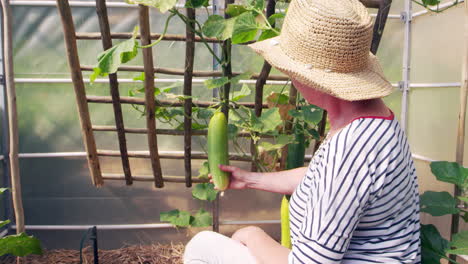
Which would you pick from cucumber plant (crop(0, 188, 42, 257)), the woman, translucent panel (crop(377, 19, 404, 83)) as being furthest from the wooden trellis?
translucent panel (crop(377, 19, 404, 83))

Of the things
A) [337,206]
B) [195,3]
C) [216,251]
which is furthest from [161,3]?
[337,206]

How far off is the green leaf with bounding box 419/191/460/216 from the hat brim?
0.83m

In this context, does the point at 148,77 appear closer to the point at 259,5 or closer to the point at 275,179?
the point at 259,5

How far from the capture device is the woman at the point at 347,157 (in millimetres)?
951

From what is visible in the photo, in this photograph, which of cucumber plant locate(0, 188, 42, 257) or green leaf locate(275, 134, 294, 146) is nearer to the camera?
green leaf locate(275, 134, 294, 146)

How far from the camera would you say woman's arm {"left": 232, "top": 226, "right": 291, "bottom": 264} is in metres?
1.20

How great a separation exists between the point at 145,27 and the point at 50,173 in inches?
70.0

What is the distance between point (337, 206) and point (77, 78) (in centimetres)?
147

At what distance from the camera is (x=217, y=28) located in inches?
66.8

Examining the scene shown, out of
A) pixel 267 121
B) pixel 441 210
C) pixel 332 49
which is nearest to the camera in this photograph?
pixel 332 49

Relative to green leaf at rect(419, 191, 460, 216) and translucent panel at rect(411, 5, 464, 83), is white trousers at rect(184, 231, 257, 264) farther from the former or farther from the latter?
translucent panel at rect(411, 5, 464, 83)

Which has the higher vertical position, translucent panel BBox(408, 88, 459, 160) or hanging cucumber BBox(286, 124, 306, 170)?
hanging cucumber BBox(286, 124, 306, 170)

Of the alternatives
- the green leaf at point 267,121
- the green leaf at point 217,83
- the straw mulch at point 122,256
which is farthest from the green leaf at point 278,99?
the straw mulch at point 122,256

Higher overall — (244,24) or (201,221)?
(244,24)
